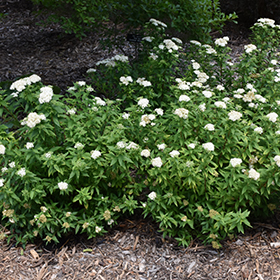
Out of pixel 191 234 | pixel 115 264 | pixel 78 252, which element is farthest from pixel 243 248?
pixel 78 252

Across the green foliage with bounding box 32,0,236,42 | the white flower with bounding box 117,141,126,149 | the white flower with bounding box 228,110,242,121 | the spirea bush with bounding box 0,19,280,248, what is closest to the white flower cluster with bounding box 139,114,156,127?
the spirea bush with bounding box 0,19,280,248

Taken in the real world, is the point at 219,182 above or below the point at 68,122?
below

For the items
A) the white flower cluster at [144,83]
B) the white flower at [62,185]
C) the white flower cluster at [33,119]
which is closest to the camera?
the white flower cluster at [33,119]

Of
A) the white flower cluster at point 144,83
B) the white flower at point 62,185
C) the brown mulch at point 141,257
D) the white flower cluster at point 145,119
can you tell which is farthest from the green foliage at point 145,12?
the brown mulch at point 141,257

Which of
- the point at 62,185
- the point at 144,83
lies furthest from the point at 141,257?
the point at 144,83

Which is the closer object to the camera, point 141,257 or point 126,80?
point 141,257

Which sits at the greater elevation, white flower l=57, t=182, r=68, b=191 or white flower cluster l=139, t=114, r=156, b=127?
white flower cluster l=139, t=114, r=156, b=127

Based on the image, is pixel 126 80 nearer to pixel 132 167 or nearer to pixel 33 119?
pixel 132 167

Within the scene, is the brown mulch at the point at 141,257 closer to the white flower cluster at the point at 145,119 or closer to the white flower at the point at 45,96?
the white flower cluster at the point at 145,119

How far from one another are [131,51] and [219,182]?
14.5 feet

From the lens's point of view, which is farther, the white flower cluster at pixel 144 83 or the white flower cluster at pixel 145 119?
the white flower cluster at pixel 144 83

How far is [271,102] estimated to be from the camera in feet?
12.1

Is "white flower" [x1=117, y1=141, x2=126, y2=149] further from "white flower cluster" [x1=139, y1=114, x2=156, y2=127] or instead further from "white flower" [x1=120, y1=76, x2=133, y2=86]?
"white flower" [x1=120, y1=76, x2=133, y2=86]

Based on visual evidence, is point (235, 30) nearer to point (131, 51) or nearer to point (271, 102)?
point (131, 51)
